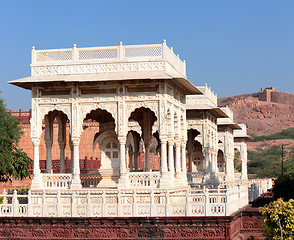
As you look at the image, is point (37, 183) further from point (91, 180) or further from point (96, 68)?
point (96, 68)

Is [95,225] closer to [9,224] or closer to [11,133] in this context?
[9,224]

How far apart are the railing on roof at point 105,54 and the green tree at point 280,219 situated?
7866 mm

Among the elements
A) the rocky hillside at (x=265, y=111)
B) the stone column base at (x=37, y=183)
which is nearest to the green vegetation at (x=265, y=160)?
the rocky hillside at (x=265, y=111)

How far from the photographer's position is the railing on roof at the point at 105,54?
21.6 meters

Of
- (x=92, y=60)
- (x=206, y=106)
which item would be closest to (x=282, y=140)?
(x=206, y=106)

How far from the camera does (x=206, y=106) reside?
3047 centimetres

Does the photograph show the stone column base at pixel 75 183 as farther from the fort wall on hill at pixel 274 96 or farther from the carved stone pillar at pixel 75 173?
the fort wall on hill at pixel 274 96

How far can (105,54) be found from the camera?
22.0m

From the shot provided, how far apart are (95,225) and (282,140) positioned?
100267mm

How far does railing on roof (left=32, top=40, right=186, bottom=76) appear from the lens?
2158 centimetres

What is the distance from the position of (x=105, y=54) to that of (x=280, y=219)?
958cm

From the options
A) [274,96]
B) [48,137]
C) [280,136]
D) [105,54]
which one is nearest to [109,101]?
[105,54]

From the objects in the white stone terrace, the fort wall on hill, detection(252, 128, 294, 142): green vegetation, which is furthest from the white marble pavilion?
the fort wall on hill

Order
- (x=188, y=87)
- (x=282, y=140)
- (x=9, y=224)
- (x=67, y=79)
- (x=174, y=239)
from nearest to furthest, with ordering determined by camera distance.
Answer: (x=174, y=239) → (x=9, y=224) → (x=67, y=79) → (x=188, y=87) → (x=282, y=140)
